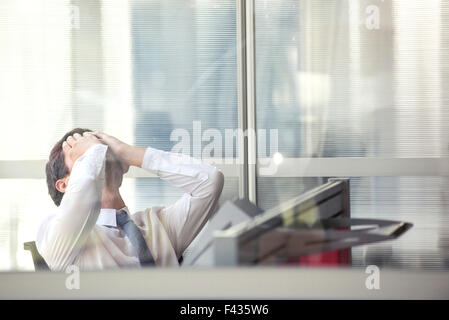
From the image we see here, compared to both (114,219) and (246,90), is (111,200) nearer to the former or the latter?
(114,219)

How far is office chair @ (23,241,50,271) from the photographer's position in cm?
238

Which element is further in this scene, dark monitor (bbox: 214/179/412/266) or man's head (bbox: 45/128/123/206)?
man's head (bbox: 45/128/123/206)

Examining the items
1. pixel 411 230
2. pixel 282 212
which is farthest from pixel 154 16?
A: pixel 411 230

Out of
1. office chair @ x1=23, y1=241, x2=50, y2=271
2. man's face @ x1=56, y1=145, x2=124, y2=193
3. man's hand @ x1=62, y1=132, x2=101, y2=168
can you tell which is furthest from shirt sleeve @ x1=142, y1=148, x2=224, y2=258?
office chair @ x1=23, y1=241, x2=50, y2=271

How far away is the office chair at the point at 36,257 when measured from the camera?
2375 millimetres

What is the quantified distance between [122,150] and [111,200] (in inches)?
8.3

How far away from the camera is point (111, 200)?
2359 mm

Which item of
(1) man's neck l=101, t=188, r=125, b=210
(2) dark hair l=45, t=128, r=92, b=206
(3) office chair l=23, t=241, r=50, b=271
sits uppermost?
(2) dark hair l=45, t=128, r=92, b=206

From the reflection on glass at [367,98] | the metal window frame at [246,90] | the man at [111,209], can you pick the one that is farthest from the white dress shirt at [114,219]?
the reflection on glass at [367,98]

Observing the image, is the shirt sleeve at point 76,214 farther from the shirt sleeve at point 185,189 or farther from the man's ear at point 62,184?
the shirt sleeve at point 185,189

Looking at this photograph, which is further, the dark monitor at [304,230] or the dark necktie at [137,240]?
the dark necktie at [137,240]

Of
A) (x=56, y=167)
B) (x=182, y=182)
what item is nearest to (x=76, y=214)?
(x=56, y=167)

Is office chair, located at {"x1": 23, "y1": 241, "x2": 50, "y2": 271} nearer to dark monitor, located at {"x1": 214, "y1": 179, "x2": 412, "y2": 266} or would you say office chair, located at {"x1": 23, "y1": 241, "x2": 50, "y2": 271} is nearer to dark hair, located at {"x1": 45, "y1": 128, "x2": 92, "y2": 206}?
dark hair, located at {"x1": 45, "y1": 128, "x2": 92, "y2": 206}
